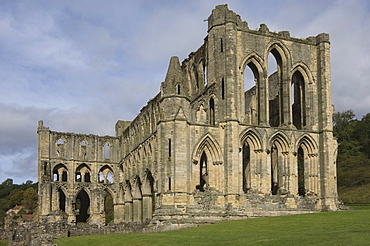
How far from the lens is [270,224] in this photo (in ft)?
90.6

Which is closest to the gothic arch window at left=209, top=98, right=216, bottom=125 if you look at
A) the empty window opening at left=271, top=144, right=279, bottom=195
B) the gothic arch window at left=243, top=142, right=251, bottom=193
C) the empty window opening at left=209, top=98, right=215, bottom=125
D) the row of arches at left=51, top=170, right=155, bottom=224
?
the empty window opening at left=209, top=98, right=215, bottom=125

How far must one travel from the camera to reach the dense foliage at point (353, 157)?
52469 millimetres

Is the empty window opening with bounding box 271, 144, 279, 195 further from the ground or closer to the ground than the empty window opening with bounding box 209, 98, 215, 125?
closer to the ground

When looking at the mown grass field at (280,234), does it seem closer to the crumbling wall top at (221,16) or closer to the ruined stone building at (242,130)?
the ruined stone building at (242,130)

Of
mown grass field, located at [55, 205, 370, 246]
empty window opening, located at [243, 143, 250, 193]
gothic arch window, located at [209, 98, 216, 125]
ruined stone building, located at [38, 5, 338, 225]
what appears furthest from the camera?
empty window opening, located at [243, 143, 250, 193]

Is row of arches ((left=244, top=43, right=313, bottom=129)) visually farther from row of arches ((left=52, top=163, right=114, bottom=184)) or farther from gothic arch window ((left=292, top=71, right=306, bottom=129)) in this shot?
row of arches ((left=52, top=163, right=114, bottom=184))

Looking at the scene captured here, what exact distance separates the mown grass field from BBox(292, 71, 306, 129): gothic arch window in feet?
38.6

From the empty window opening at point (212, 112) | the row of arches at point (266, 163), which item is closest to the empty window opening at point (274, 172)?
the row of arches at point (266, 163)

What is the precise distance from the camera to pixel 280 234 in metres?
21.2

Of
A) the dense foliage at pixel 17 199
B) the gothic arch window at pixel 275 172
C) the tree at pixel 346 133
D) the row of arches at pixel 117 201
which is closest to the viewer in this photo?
the gothic arch window at pixel 275 172

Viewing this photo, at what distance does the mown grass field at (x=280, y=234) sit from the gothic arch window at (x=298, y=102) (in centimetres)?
1177

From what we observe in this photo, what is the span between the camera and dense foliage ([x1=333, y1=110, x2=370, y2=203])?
52469mm

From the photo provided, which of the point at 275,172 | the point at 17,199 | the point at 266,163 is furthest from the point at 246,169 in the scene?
the point at 17,199

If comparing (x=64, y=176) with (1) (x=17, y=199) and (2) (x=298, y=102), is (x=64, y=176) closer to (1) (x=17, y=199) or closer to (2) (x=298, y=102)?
(2) (x=298, y=102)
